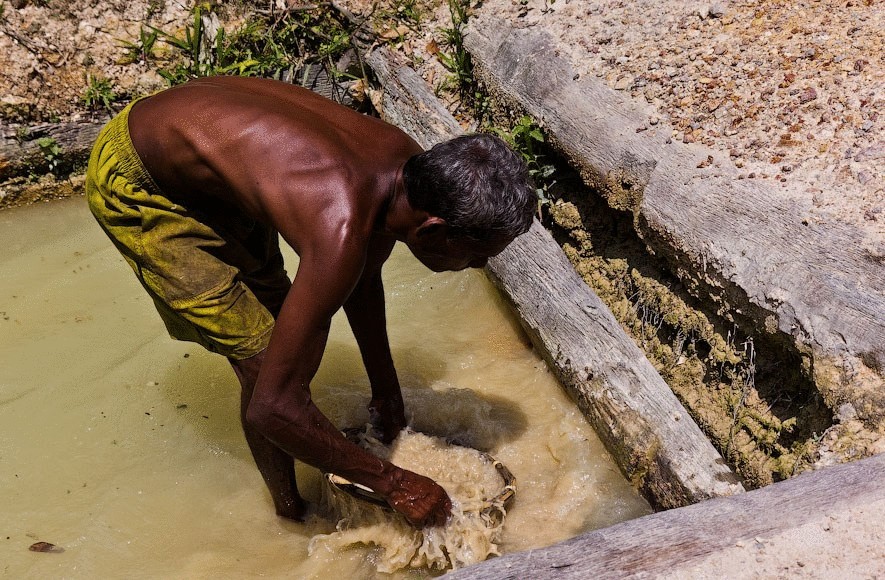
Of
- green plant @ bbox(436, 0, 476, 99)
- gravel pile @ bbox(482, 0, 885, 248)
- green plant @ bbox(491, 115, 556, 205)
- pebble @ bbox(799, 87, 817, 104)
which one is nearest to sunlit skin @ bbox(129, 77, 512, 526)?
gravel pile @ bbox(482, 0, 885, 248)

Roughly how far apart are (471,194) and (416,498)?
3.08 feet

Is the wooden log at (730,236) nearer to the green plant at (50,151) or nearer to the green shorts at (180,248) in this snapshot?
the green shorts at (180,248)

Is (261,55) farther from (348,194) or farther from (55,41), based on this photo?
(348,194)

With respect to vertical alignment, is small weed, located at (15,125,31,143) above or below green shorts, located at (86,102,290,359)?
below

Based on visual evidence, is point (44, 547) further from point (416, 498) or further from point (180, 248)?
point (416, 498)

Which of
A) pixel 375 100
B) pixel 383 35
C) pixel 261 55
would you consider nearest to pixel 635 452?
pixel 375 100

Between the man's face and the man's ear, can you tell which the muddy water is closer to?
the man's face

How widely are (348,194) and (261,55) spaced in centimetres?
351

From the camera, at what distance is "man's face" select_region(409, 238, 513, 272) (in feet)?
6.63

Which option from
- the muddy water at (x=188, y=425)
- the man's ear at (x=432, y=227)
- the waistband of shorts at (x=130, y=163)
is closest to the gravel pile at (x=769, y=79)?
the muddy water at (x=188, y=425)

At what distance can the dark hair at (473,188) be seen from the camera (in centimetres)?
193

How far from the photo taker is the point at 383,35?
193 inches

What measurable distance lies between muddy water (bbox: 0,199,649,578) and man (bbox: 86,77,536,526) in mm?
452

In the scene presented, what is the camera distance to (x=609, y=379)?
2.86 m
